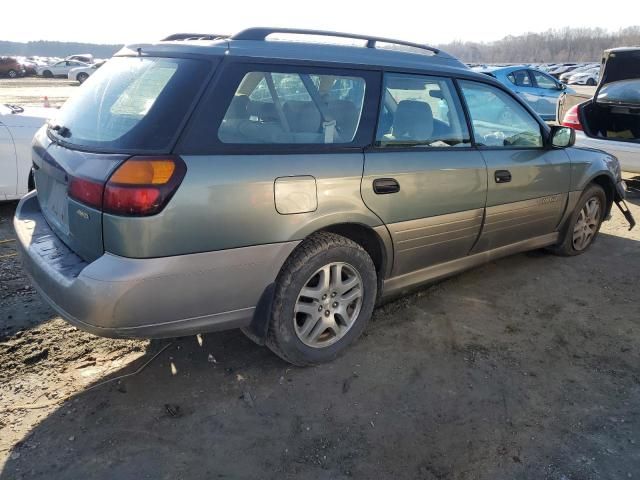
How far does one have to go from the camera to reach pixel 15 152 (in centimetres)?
500

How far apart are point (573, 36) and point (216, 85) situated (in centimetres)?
14159

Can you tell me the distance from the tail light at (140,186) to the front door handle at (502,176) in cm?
225

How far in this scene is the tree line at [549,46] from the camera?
10419 cm

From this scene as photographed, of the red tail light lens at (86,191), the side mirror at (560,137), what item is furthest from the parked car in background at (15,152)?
the side mirror at (560,137)

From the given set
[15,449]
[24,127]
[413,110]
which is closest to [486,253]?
[413,110]

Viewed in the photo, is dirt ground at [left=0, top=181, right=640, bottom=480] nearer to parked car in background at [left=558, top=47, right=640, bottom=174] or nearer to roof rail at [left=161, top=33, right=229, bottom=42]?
roof rail at [left=161, top=33, right=229, bottom=42]

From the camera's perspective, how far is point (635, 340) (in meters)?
3.36

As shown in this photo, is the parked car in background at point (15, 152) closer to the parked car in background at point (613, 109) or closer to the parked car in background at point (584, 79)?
the parked car in background at point (613, 109)

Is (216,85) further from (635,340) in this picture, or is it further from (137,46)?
(635,340)

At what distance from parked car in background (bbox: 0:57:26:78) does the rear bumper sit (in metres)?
40.1

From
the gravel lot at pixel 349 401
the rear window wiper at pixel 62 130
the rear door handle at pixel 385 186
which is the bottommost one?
the gravel lot at pixel 349 401

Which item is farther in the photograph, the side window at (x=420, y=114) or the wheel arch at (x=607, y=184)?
the wheel arch at (x=607, y=184)

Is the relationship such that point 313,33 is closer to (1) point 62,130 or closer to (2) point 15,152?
(1) point 62,130

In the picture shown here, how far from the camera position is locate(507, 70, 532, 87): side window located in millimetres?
12543
